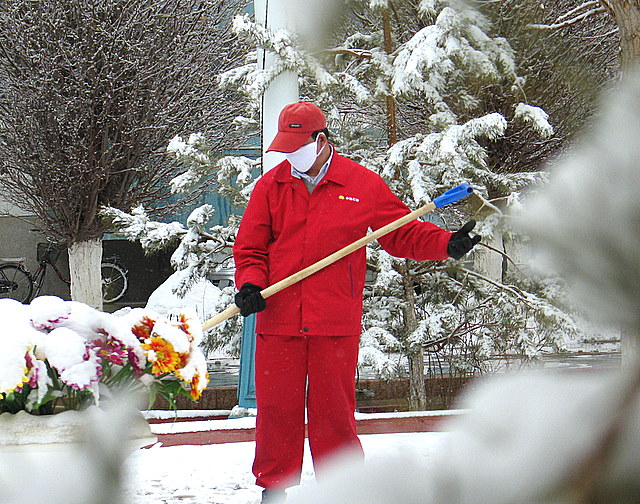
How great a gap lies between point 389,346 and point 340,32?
475cm

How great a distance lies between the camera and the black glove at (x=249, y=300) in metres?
2.49

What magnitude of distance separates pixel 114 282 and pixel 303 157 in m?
10.2

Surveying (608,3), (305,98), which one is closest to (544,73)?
(608,3)

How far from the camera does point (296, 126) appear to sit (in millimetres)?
2678

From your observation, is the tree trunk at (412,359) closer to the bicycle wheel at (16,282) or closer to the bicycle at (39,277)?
the bicycle at (39,277)

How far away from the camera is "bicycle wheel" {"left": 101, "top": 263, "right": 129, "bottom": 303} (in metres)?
12.3

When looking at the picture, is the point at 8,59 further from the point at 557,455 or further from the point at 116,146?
the point at 557,455

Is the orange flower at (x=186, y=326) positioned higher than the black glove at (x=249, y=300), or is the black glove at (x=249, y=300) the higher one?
the black glove at (x=249, y=300)

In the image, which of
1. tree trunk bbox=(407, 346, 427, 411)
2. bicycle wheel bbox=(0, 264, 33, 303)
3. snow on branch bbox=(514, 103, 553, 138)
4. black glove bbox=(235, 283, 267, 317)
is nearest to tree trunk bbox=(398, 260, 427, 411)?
tree trunk bbox=(407, 346, 427, 411)

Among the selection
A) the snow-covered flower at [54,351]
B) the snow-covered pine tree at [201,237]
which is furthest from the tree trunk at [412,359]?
the snow-covered flower at [54,351]

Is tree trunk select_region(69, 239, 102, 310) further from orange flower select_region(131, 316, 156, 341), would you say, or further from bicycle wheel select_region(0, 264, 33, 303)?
orange flower select_region(131, 316, 156, 341)

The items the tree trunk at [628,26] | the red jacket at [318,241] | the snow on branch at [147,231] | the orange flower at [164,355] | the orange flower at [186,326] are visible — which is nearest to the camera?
the tree trunk at [628,26]

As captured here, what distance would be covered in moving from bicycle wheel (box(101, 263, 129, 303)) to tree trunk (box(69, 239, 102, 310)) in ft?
7.15

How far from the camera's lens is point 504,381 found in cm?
14
